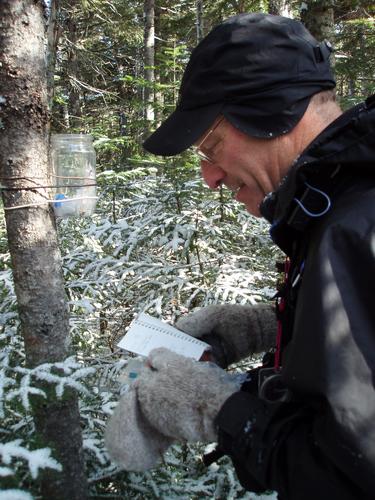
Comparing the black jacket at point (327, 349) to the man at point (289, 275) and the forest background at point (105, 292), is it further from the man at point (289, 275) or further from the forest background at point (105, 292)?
the forest background at point (105, 292)

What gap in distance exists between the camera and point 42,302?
2145 mm

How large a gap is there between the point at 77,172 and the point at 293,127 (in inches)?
83.9

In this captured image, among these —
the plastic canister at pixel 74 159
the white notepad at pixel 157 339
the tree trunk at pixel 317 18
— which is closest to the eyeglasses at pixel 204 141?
the white notepad at pixel 157 339

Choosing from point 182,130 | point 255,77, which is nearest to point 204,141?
point 182,130

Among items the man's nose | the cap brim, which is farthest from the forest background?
the man's nose

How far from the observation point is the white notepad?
179cm

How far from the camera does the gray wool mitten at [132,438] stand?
56.5 inches

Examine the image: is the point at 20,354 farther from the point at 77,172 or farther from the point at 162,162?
the point at 162,162

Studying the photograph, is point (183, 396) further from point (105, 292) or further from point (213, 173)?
point (105, 292)

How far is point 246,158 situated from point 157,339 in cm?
83

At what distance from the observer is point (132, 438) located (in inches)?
56.6

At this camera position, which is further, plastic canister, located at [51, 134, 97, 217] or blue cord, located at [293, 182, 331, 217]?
plastic canister, located at [51, 134, 97, 217]

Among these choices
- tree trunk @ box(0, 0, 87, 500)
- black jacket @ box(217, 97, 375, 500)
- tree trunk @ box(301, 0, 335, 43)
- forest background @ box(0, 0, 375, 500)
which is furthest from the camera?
tree trunk @ box(301, 0, 335, 43)

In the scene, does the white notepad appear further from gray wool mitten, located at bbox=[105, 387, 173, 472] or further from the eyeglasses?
the eyeglasses
